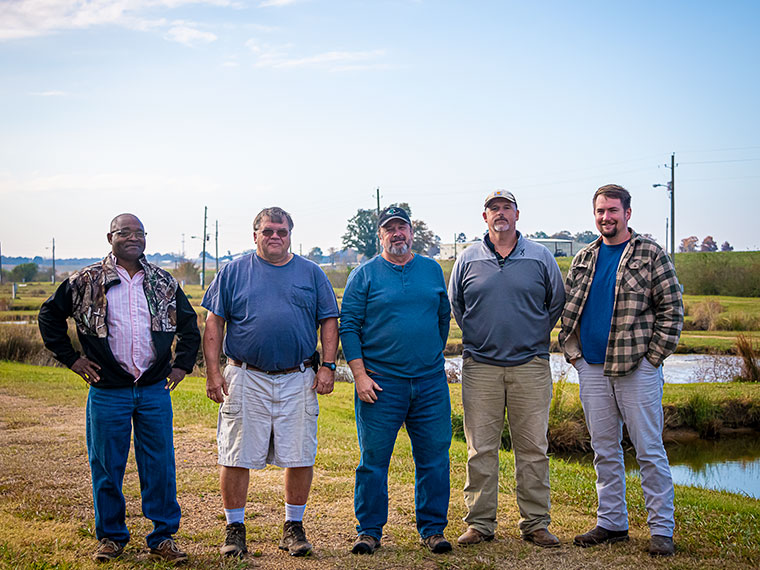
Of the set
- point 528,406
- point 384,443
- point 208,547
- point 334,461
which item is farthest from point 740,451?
point 208,547

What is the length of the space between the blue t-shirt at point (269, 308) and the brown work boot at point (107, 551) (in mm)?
1441

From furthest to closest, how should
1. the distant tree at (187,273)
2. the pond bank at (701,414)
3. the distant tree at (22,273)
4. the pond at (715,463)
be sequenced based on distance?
the distant tree at (22,273), the distant tree at (187,273), the pond bank at (701,414), the pond at (715,463)

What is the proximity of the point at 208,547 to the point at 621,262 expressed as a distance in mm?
3587

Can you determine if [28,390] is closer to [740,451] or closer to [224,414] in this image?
[224,414]

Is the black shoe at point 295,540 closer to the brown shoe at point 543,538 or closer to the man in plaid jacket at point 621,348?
the brown shoe at point 543,538

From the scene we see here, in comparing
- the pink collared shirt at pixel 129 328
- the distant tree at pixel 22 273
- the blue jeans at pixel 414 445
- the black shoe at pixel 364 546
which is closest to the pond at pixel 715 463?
the blue jeans at pixel 414 445

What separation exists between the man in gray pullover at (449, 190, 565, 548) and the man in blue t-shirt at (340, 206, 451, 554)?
261 millimetres

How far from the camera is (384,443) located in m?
5.00

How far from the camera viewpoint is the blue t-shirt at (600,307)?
5035 mm

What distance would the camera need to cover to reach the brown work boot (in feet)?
14.8

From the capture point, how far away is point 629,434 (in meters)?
5.05

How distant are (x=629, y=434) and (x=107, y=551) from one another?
12.1 ft

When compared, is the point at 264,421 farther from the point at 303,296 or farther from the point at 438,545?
the point at 438,545

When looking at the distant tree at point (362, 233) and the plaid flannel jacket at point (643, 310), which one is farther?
the distant tree at point (362, 233)
